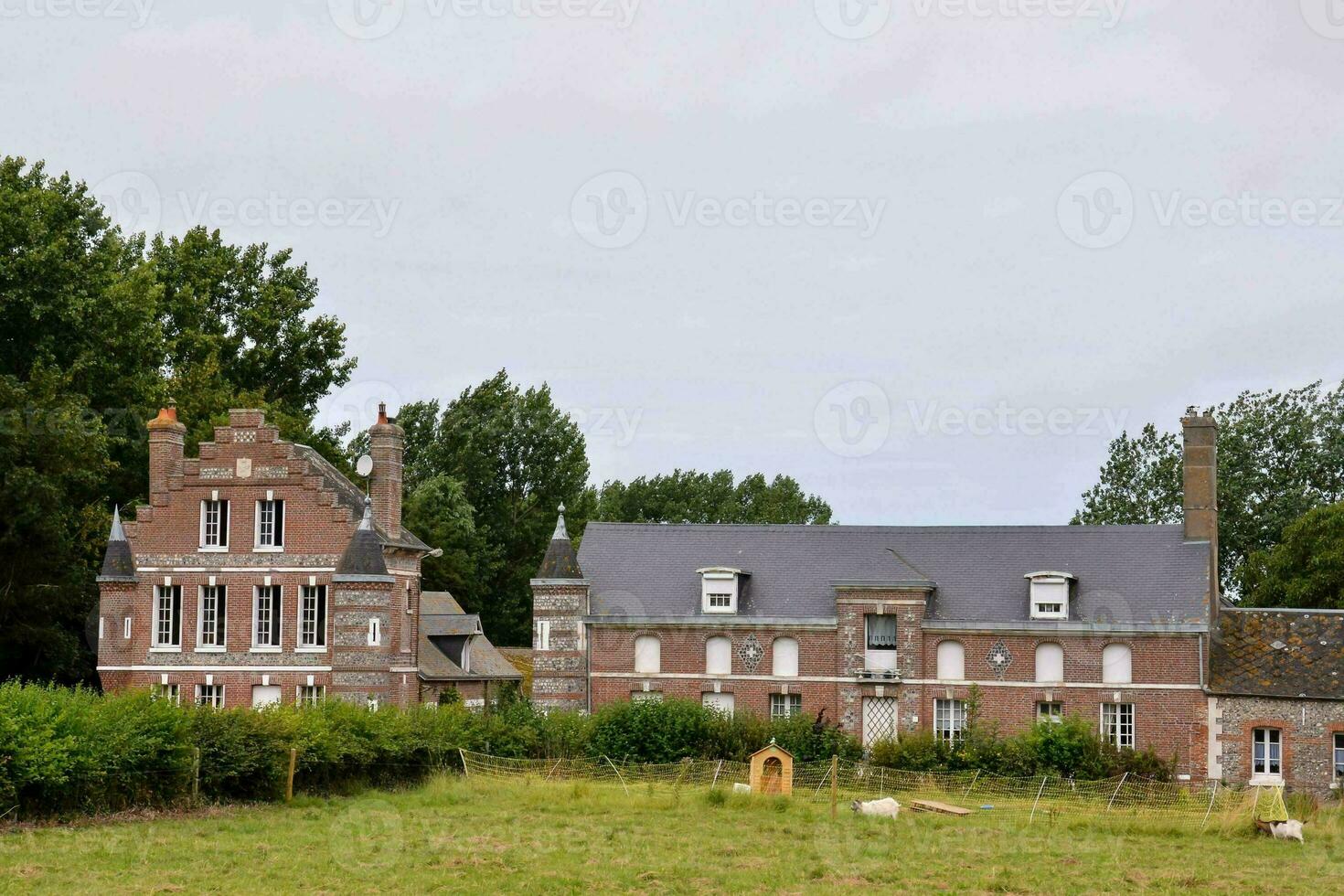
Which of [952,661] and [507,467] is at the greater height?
[507,467]

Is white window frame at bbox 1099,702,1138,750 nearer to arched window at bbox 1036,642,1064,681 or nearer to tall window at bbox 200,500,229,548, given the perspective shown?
arched window at bbox 1036,642,1064,681

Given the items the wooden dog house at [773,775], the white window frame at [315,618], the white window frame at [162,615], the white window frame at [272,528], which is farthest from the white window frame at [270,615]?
the wooden dog house at [773,775]

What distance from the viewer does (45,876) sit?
74.9ft

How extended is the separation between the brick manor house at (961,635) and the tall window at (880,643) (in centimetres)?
6

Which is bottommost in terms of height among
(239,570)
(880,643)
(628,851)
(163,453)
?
(628,851)

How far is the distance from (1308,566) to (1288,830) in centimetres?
2833

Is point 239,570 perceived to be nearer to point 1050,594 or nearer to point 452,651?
point 452,651

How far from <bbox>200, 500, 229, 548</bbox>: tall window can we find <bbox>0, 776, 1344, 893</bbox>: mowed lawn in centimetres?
1407

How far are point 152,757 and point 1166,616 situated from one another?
26787 mm

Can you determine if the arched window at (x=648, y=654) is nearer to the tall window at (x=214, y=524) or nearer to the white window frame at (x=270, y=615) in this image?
the white window frame at (x=270, y=615)

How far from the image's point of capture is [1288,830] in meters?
29.5

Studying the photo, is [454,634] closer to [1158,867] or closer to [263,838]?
[263,838]

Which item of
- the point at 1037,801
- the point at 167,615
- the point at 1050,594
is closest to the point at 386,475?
the point at 167,615

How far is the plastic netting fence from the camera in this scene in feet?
115
